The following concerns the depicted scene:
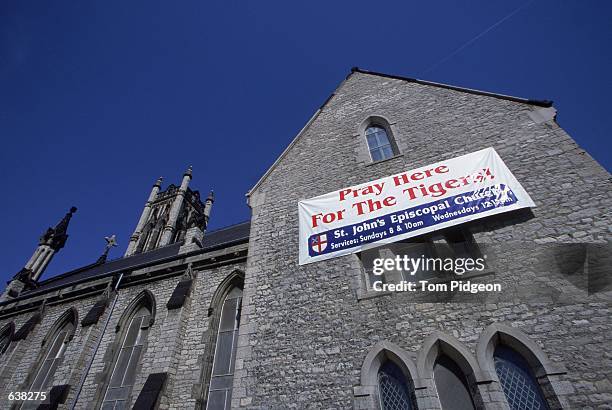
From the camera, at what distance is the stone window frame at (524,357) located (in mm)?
4277

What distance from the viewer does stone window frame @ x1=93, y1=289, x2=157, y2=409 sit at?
9.36m

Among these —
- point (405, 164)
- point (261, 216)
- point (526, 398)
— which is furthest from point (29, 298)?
point (526, 398)

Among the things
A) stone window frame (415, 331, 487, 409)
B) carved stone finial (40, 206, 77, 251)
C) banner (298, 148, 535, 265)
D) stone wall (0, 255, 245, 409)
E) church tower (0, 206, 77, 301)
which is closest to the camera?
stone window frame (415, 331, 487, 409)

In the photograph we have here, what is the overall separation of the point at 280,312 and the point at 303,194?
341 centimetres

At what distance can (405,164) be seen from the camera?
25.6 ft

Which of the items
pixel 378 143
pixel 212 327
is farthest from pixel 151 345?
pixel 378 143

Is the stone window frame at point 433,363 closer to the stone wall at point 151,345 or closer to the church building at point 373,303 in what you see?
the church building at point 373,303

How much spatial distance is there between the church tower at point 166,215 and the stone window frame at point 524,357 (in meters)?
20.6

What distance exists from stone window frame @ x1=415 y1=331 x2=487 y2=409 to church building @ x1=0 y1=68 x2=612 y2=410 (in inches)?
0.9

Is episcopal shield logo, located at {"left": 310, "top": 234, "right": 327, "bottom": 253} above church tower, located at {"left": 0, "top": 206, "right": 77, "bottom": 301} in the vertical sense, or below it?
below

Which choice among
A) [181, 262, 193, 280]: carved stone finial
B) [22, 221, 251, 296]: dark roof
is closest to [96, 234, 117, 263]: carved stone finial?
[22, 221, 251, 296]: dark roof

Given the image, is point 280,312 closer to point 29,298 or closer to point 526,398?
point 526,398

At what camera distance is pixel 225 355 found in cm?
858

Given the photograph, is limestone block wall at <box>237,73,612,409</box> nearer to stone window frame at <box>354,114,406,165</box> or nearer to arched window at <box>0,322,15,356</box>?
stone window frame at <box>354,114,406,165</box>
